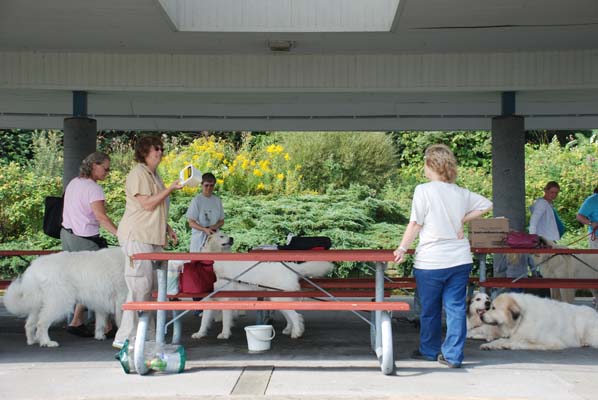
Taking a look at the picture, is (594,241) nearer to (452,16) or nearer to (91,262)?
(452,16)

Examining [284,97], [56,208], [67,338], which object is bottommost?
[67,338]

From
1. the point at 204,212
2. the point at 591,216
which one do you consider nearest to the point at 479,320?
the point at 204,212

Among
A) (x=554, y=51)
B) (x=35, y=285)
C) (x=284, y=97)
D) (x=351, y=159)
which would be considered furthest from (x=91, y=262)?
(x=351, y=159)

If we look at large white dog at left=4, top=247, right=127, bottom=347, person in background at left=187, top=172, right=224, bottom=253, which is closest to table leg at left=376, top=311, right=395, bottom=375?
large white dog at left=4, top=247, right=127, bottom=347

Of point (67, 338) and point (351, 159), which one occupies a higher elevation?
point (351, 159)

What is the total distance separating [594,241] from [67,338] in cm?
732

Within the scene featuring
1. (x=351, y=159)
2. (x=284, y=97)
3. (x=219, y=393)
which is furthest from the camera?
(x=351, y=159)

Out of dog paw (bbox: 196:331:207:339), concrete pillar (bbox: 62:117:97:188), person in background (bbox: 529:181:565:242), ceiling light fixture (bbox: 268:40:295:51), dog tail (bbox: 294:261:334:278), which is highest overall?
ceiling light fixture (bbox: 268:40:295:51)

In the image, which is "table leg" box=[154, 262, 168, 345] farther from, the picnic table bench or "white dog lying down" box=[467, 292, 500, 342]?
"white dog lying down" box=[467, 292, 500, 342]

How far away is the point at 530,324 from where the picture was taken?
6938mm

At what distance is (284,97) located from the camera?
39.3 ft

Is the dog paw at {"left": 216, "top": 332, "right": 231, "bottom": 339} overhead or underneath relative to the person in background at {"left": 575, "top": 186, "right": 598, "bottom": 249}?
underneath

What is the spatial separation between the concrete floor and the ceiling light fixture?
3960 mm

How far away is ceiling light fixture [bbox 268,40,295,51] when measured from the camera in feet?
31.9
